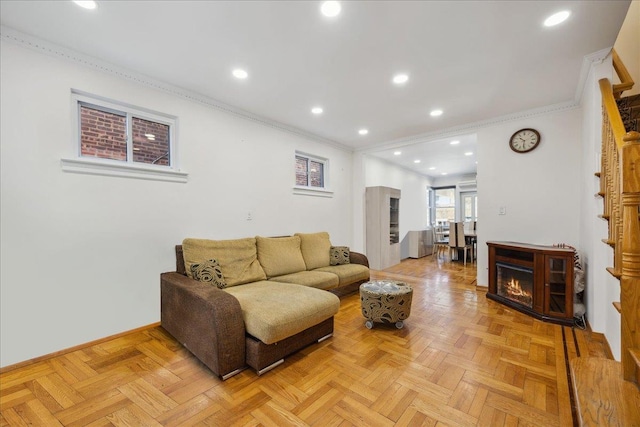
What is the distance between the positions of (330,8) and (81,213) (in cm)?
266

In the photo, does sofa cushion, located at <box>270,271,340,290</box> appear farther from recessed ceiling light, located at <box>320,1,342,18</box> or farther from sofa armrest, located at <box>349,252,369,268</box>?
recessed ceiling light, located at <box>320,1,342,18</box>

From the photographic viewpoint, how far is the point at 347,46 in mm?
2254

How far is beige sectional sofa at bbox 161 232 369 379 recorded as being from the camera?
1922 millimetres

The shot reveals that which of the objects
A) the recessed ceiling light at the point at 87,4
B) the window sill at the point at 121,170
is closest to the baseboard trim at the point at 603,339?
the window sill at the point at 121,170

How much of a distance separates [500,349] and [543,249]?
1.43 m

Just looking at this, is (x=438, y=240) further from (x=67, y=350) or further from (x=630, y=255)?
(x=67, y=350)

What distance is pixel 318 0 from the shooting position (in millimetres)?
1767

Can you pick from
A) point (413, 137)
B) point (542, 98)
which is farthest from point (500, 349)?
point (413, 137)

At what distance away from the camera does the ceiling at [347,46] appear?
187 cm

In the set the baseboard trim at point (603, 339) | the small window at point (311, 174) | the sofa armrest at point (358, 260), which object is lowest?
the baseboard trim at point (603, 339)

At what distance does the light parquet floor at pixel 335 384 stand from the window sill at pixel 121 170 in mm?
1568

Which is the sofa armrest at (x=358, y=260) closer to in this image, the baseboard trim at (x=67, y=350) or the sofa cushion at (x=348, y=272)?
the sofa cushion at (x=348, y=272)

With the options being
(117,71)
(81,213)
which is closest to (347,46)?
(117,71)

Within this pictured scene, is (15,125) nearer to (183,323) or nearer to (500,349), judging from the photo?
(183,323)
